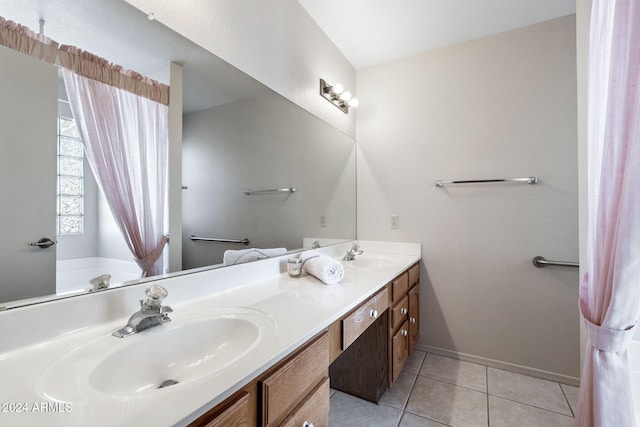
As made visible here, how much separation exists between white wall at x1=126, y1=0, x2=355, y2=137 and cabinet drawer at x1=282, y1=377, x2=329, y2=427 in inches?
51.1

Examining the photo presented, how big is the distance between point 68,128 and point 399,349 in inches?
71.2

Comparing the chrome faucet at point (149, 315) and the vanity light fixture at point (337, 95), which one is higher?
the vanity light fixture at point (337, 95)

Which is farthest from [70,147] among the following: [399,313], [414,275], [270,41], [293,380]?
[414,275]

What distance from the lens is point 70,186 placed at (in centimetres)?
76

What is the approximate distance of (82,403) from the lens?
0.48m

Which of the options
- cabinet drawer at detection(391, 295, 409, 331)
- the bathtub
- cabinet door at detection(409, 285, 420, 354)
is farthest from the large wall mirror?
cabinet door at detection(409, 285, 420, 354)

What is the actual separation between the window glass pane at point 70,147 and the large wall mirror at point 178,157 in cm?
1

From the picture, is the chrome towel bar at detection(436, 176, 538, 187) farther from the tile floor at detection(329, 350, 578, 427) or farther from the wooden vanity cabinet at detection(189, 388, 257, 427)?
the wooden vanity cabinet at detection(189, 388, 257, 427)

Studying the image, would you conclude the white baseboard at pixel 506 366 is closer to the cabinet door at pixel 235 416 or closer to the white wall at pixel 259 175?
the white wall at pixel 259 175

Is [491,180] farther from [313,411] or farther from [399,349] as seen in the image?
[313,411]

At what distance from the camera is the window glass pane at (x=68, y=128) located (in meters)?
0.75

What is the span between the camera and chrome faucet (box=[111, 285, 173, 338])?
0.76 m

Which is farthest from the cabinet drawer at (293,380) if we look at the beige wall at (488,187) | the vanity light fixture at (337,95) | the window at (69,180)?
the vanity light fixture at (337,95)

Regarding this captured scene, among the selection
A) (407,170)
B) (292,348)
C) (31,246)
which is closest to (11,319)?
(31,246)
